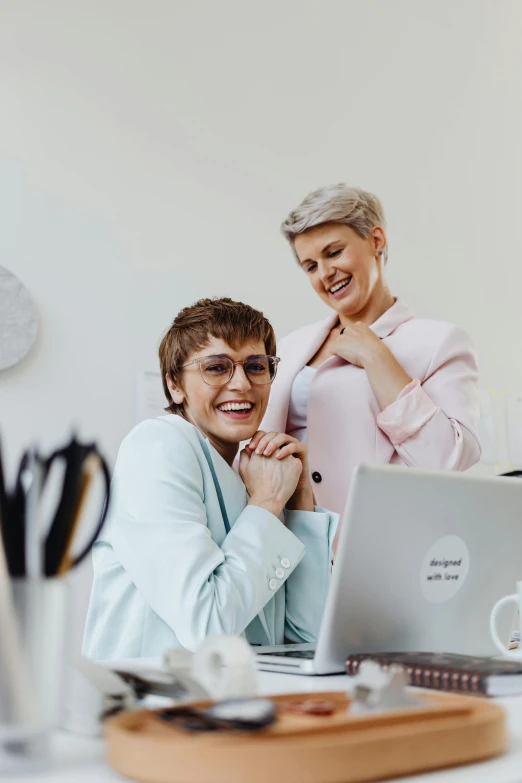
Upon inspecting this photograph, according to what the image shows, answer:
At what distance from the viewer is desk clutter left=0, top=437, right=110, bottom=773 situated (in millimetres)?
522

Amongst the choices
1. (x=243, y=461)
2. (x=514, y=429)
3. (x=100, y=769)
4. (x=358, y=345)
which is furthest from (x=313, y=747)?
(x=514, y=429)

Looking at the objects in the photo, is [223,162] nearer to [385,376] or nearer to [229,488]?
[385,376]

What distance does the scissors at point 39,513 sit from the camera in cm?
53

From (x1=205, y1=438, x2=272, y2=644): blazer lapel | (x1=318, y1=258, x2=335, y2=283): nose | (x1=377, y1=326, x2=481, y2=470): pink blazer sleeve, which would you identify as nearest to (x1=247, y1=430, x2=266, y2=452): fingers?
(x1=205, y1=438, x2=272, y2=644): blazer lapel

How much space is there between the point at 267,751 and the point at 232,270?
2462 mm

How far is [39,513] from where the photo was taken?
53cm

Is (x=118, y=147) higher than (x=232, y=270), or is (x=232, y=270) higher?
(x=118, y=147)

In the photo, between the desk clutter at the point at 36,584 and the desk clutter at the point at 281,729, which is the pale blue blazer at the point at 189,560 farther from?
the desk clutter at the point at 36,584

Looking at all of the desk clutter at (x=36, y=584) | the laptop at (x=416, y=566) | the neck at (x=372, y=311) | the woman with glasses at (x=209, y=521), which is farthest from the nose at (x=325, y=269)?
the desk clutter at (x=36, y=584)

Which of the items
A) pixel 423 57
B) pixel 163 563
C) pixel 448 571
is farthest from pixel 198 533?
pixel 423 57

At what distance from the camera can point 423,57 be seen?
348cm

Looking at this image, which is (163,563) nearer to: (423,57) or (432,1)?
(423,57)

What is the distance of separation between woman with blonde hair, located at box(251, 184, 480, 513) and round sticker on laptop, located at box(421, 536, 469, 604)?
0.96 metres

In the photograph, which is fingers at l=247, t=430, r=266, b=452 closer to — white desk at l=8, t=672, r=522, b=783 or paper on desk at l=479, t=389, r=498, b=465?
white desk at l=8, t=672, r=522, b=783
